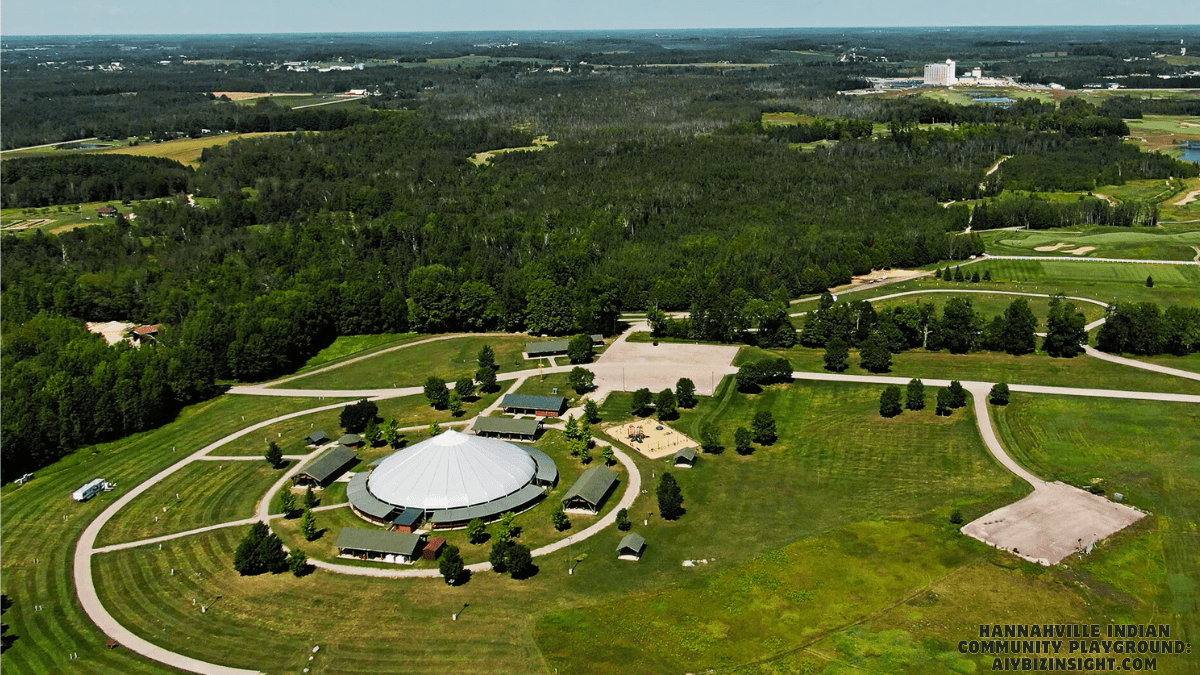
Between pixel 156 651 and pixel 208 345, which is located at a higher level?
pixel 208 345

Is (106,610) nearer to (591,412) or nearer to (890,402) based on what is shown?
(591,412)

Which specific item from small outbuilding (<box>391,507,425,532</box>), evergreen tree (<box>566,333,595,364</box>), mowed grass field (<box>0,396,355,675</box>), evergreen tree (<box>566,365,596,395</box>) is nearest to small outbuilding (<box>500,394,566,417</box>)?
evergreen tree (<box>566,365,596,395</box>)

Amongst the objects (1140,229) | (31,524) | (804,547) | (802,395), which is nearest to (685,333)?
(802,395)

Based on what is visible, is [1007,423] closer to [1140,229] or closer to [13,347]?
[1140,229]

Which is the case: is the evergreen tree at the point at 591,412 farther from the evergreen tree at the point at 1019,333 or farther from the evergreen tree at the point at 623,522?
the evergreen tree at the point at 1019,333

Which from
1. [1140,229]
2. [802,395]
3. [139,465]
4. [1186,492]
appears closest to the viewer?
[1186,492]

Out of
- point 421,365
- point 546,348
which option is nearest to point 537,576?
point 546,348
